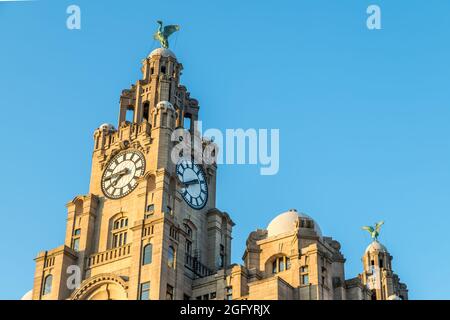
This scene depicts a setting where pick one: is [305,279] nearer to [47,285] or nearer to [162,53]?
[47,285]

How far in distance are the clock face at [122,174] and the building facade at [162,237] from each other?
0.12m

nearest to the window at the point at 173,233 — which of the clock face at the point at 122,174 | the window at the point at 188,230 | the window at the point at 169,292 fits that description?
the window at the point at 169,292

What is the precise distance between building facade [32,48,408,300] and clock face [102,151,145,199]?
0.39 feet

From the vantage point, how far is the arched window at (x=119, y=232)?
9314 centimetres

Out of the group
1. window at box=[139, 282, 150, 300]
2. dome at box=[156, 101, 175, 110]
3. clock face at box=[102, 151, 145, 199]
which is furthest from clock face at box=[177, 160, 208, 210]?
window at box=[139, 282, 150, 300]

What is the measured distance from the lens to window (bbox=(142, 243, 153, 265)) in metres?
86.2

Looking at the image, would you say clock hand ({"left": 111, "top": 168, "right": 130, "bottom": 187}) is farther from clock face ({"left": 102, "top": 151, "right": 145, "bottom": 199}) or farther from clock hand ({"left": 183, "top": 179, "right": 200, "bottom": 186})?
clock hand ({"left": 183, "top": 179, "right": 200, "bottom": 186})

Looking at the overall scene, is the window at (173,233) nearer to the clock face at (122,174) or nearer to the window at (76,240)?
the clock face at (122,174)

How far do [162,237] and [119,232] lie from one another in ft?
29.6

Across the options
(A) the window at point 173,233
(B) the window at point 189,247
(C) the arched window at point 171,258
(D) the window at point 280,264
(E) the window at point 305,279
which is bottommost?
(E) the window at point 305,279
